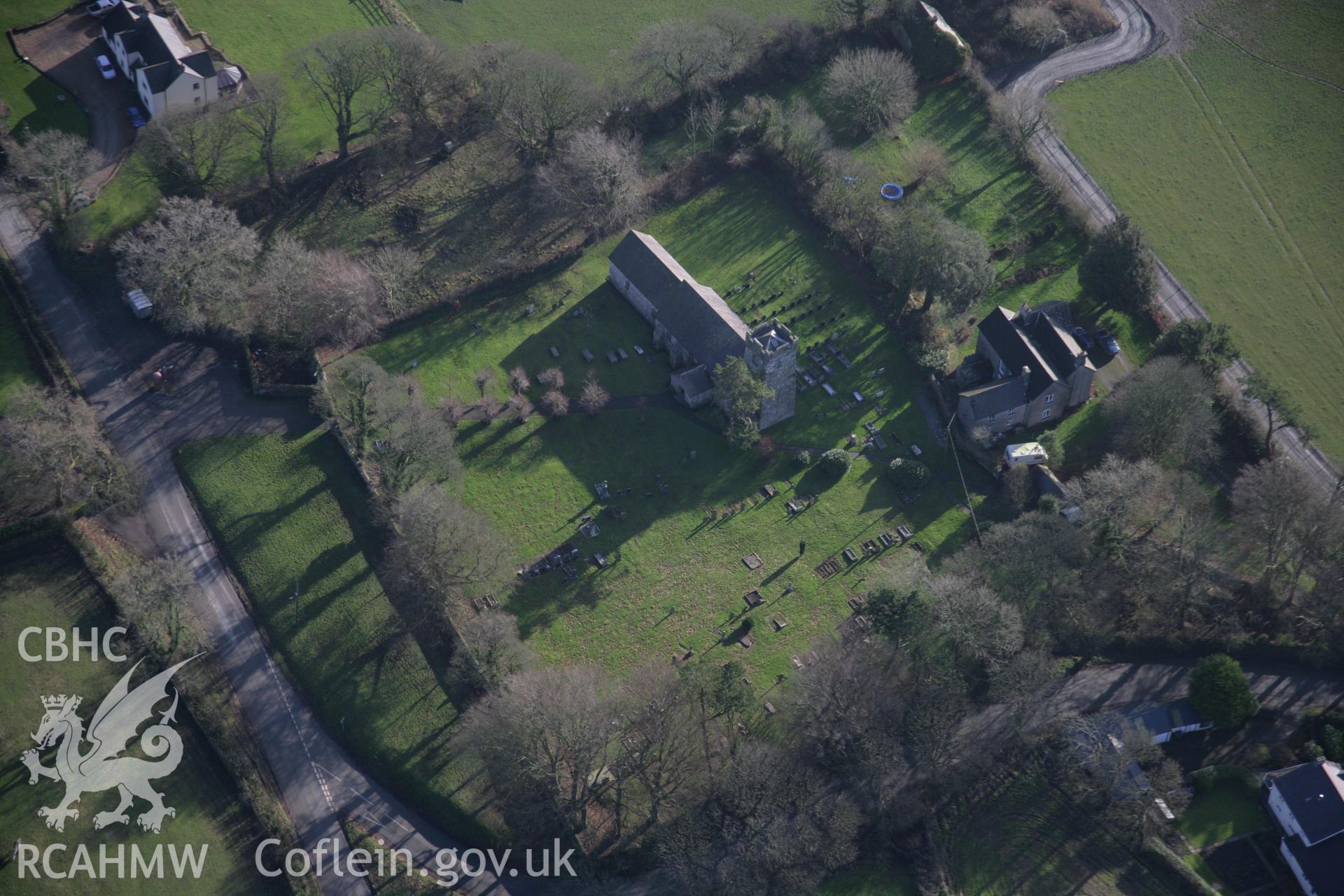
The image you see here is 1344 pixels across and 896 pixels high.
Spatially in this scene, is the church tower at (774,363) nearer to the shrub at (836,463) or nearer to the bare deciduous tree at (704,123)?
the shrub at (836,463)

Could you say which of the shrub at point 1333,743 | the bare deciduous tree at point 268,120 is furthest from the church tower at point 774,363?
the bare deciduous tree at point 268,120

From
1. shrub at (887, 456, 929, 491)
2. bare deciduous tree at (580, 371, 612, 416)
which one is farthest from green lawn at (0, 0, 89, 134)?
shrub at (887, 456, 929, 491)

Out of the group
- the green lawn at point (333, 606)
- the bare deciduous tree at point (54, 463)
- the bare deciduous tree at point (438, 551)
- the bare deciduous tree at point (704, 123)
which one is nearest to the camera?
the green lawn at point (333, 606)

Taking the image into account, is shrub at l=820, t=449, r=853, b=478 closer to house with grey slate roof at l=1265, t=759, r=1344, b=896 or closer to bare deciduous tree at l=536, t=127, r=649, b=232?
bare deciduous tree at l=536, t=127, r=649, b=232

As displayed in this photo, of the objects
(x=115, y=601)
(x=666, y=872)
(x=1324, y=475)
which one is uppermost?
(x=115, y=601)

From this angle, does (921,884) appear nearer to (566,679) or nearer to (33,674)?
(566,679)

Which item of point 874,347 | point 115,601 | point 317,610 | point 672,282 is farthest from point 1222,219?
point 115,601

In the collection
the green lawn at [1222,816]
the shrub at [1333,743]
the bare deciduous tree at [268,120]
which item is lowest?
the shrub at [1333,743]
